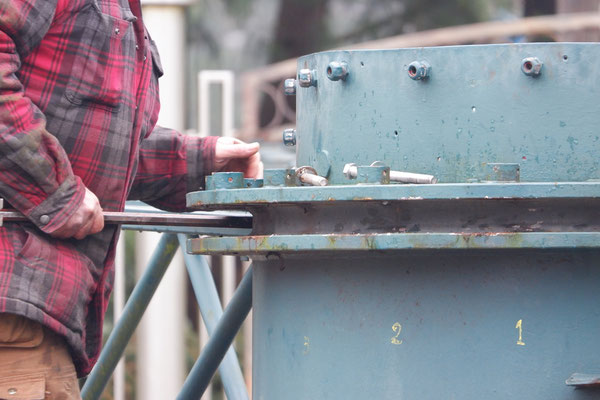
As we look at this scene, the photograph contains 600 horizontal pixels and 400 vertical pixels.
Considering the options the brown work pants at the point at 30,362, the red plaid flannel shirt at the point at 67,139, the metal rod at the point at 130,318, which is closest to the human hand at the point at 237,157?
the red plaid flannel shirt at the point at 67,139

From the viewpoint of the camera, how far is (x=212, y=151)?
3.03 meters

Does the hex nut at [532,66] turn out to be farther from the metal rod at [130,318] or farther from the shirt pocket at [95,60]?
the metal rod at [130,318]

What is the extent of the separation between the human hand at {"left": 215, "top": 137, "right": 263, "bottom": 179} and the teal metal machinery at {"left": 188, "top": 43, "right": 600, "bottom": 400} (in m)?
0.66

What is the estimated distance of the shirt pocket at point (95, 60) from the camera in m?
2.51

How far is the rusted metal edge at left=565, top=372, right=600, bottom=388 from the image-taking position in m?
2.04

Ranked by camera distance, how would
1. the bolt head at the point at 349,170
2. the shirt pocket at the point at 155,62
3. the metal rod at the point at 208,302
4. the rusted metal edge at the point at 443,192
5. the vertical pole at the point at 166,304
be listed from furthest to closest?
the vertical pole at the point at 166,304 < the metal rod at the point at 208,302 < the shirt pocket at the point at 155,62 < the bolt head at the point at 349,170 < the rusted metal edge at the point at 443,192

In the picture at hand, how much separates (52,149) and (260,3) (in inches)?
409

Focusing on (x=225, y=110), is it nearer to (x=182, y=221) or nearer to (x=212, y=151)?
(x=212, y=151)

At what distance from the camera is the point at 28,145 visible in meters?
2.37

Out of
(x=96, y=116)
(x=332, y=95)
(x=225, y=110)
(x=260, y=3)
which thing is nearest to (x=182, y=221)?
(x=96, y=116)

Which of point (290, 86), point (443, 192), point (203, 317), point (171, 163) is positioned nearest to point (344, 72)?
point (290, 86)

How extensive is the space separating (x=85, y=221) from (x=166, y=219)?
0.19 metres

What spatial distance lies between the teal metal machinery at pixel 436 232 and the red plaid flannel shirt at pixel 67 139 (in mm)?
318

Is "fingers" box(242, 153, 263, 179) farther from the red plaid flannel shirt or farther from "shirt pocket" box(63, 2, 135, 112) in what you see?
"shirt pocket" box(63, 2, 135, 112)
